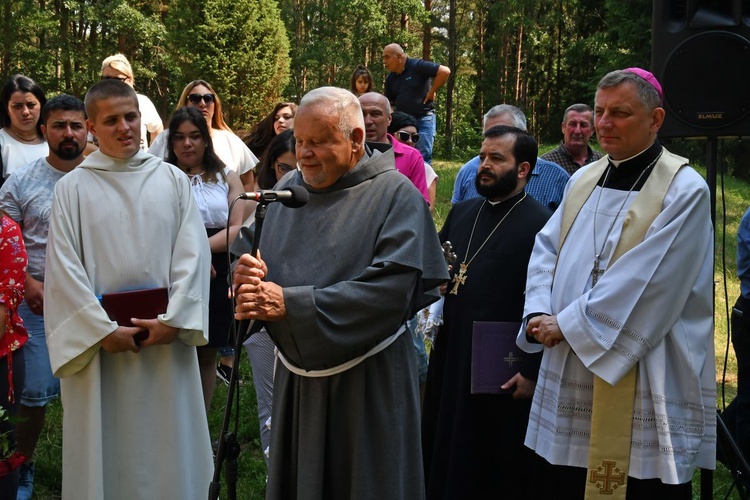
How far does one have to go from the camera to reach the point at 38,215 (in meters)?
5.18

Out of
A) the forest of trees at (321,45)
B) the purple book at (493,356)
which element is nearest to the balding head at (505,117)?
the purple book at (493,356)

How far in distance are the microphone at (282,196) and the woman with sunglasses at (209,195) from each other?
283cm

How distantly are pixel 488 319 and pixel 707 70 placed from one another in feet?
5.93

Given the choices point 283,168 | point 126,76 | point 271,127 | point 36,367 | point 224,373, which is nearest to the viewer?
point 36,367

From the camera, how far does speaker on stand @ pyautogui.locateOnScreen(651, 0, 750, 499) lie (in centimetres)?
467

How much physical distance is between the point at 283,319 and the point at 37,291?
2259 mm

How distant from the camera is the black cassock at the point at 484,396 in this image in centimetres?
459

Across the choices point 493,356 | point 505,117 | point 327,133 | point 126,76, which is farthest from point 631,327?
point 126,76

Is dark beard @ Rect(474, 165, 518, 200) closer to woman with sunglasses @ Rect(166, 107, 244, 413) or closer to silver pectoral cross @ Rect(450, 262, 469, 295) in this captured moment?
silver pectoral cross @ Rect(450, 262, 469, 295)

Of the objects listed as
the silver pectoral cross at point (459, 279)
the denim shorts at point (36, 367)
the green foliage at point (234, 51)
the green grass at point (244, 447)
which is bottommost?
the green grass at point (244, 447)

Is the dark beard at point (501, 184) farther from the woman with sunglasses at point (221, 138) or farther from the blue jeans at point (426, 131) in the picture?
the blue jeans at point (426, 131)

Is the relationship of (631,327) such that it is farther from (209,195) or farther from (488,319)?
(209,195)

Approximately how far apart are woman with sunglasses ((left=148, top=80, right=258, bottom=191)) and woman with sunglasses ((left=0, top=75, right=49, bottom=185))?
108cm

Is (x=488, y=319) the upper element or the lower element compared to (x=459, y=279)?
lower
